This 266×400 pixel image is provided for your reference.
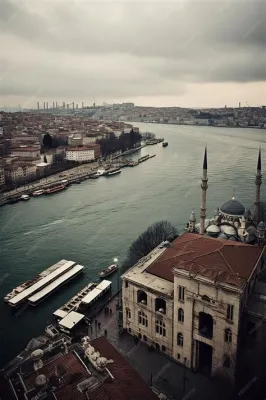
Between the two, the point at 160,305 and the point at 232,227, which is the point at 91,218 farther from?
the point at 160,305

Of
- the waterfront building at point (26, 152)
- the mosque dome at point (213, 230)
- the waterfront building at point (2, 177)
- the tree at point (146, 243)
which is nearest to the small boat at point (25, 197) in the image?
the waterfront building at point (2, 177)

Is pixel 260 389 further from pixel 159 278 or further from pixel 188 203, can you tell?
pixel 188 203

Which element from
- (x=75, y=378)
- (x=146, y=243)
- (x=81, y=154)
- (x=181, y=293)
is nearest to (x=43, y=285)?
(x=146, y=243)

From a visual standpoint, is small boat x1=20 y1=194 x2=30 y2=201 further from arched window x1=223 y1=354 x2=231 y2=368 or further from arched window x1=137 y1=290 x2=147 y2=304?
arched window x1=223 y1=354 x2=231 y2=368

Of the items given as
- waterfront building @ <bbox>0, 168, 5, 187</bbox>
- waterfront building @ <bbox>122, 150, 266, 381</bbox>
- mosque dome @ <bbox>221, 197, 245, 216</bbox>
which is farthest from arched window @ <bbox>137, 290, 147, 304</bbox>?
waterfront building @ <bbox>0, 168, 5, 187</bbox>

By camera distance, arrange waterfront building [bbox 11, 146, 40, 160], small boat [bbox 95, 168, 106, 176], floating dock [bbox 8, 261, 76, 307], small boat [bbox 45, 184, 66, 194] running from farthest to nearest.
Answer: waterfront building [bbox 11, 146, 40, 160], small boat [bbox 95, 168, 106, 176], small boat [bbox 45, 184, 66, 194], floating dock [bbox 8, 261, 76, 307]

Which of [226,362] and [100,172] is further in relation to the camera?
[100,172]

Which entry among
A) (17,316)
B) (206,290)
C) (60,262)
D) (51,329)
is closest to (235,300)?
(206,290)

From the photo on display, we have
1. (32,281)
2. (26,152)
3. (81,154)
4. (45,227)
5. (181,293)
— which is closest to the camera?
(181,293)
